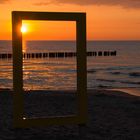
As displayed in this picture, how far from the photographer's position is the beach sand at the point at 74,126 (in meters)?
8.95

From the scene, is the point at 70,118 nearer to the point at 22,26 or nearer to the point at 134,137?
the point at 134,137

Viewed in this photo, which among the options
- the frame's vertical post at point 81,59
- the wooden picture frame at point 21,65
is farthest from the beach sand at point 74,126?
the frame's vertical post at point 81,59

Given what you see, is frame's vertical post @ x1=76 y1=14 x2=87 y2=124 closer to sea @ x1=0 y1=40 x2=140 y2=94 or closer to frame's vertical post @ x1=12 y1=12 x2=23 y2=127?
frame's vertical post @ x1=12 y1=12 x2=23 y2=127

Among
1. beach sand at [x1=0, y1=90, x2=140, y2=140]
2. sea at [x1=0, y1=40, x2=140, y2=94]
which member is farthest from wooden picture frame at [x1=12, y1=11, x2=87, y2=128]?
sea at [x1=0, y1=40, x2=140, y2=94]

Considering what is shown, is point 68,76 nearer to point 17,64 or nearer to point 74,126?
point 74,126

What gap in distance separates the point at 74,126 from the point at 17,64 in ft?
7.74

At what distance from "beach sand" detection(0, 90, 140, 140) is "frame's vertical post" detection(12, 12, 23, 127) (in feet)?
2.15

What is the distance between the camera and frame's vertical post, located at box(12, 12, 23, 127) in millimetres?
8383

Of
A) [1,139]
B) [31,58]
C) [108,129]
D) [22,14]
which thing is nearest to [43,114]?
[108,129]

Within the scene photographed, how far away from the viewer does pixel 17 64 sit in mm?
8523

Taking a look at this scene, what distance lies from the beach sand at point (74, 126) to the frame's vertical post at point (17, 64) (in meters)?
0.65

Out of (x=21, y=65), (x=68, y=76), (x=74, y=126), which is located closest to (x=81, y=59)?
(x=21, y=65)

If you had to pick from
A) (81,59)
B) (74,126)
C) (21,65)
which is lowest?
(74,126)

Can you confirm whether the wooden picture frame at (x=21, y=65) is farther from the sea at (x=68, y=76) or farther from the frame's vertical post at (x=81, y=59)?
the sea at (x=68, y=76)
